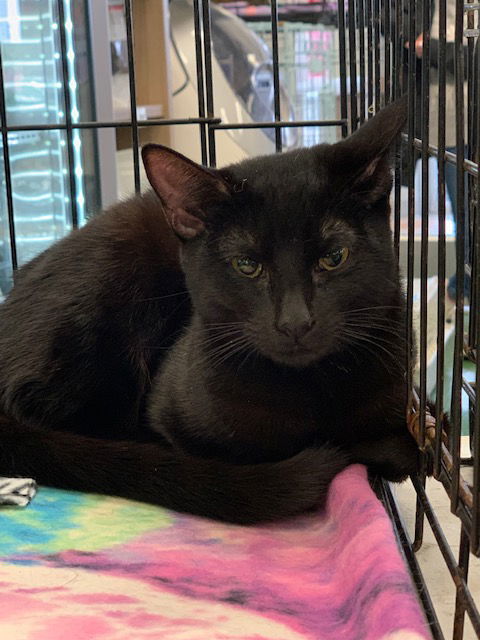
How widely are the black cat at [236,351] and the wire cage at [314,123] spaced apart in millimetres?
59

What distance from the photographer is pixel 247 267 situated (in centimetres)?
108

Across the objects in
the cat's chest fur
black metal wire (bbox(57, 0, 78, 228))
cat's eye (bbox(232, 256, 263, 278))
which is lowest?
the cat's chest fur

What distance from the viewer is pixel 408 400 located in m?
1.15

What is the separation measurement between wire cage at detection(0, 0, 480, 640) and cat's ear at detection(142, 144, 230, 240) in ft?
0.81

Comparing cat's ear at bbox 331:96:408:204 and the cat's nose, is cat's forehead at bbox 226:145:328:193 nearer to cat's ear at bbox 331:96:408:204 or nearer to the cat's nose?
cat's ear at bbox 331:96:408:204

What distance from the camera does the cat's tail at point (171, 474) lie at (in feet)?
3.50

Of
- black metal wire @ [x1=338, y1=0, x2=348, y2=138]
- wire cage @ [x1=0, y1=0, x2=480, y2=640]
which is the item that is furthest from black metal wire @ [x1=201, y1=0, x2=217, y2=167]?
black metal wire @ [x1=338, y1=0, x2=348, y2=138]

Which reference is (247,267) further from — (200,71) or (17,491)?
(200,71)

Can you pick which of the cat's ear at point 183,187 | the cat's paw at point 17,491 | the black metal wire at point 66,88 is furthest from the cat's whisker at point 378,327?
the black metal wire at point 66,88

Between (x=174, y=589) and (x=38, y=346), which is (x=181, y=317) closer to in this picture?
(x=38, y=346)

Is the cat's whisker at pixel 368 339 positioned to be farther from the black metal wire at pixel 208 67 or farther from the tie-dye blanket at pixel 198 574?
the black metal wire at pixel 208 67

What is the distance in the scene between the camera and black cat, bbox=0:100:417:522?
1.06 metres

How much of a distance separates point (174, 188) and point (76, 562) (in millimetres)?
477

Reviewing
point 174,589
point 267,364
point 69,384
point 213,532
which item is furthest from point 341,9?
point 174,589
